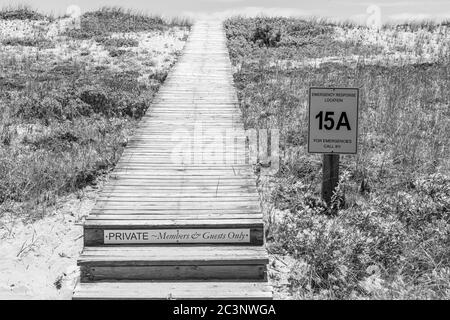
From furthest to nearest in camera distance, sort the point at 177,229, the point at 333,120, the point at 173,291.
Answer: the point at 333,120, the point at 177,229, the point at 173,291

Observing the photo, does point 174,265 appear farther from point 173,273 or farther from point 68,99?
point 68,99

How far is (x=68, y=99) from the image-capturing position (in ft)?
45.2

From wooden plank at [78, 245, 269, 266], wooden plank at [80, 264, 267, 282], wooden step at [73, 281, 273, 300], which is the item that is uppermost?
wooden plank at [78, 245, 269, 266]

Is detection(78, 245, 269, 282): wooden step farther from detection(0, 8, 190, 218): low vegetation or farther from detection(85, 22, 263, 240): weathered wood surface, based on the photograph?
detection(0, 8, 190, 218): low vegetation

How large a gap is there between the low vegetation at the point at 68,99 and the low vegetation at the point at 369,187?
2784mm

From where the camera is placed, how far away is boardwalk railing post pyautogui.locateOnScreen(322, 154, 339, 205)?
7.96 metres

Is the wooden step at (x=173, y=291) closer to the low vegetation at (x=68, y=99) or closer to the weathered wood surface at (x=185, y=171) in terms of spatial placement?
the weathered wood surface at (x=185, y=171)

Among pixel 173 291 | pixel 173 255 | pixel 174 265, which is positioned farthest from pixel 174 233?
pixel 173 291

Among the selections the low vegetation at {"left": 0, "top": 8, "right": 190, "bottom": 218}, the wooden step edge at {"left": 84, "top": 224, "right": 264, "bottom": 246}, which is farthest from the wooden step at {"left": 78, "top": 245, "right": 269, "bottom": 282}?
the low vegetation at {"left": 0, "top": 8, "right": 190, "bottom": 218}

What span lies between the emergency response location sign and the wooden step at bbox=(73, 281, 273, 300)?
96.8 inches

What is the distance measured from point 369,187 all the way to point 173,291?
398 centimetres

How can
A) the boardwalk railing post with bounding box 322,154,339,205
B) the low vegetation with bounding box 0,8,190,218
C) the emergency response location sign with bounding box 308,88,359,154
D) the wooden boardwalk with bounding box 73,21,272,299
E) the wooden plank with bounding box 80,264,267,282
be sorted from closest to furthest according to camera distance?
1. the wooden boardwalk with bounding box 73,21,272,299
2. the wooden plank with bounding box 80,264,267,282
3. the emergency response location sign with bounding box 308,88,359,154
4. the boardwalk railing post with bounding box 322,154,339,205
5. the low vegetation with bounding box 0,8,190,218

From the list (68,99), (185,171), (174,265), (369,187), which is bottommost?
(174,265)
